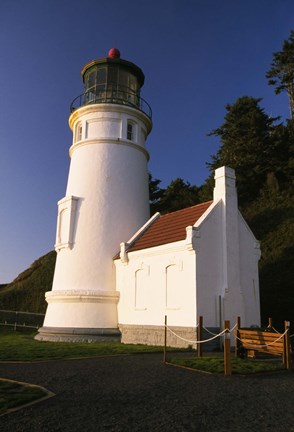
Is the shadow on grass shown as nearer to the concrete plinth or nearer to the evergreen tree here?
the concrete plinth

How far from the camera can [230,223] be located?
15.0 meters

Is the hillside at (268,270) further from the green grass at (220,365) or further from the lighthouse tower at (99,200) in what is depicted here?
the green grass at (220,365)

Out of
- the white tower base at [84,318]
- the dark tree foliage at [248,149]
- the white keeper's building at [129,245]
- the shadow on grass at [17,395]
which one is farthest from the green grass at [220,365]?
the dark tree foliage at [248,149]

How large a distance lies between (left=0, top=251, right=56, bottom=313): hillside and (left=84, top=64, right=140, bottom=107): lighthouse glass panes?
17.5 m

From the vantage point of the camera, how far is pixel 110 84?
19.5 m

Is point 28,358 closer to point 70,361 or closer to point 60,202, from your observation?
point 70,361

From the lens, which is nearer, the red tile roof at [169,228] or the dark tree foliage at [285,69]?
the red tile roof at [169,228]

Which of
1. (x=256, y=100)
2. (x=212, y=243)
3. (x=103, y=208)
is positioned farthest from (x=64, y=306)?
(x=256, y=100)

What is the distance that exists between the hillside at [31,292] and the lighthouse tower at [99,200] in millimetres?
13603

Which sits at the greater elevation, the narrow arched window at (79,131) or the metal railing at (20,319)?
the narrow arched window at (79,131)

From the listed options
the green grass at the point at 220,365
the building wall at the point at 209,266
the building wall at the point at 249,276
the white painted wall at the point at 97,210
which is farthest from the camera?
the white painted wall at the point at 97,210

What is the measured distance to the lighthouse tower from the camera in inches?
655

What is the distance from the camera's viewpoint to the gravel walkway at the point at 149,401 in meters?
5.19

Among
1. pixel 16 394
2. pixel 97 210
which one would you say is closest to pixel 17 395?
pixel 16 394
